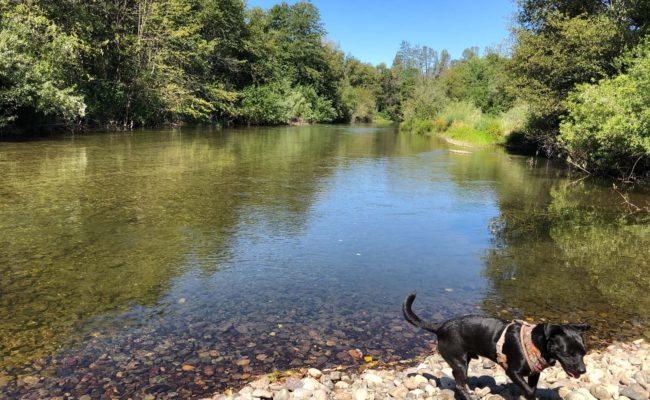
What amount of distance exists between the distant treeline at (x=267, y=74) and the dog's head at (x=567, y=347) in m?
13.7

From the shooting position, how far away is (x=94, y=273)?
306 inches

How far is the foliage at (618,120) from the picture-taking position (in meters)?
15.1

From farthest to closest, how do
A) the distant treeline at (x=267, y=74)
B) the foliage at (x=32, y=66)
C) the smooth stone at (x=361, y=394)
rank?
the foliage at (x=32, y=66) < the distant treeline at (x=267, y=74) < the smooth stone at (x=361, y=394)

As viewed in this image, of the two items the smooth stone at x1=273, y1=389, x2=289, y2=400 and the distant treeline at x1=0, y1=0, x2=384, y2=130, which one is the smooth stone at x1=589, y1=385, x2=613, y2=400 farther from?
the distant treeline at x1=0, y1=0, x2=384, y2=130

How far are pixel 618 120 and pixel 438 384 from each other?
1417 cm

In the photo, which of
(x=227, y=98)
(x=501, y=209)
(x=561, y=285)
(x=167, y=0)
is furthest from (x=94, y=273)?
(x=227, y=98)

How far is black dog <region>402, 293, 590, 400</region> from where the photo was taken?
3750mm

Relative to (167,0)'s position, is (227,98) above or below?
below

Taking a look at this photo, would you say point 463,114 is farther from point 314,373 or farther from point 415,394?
point 415,394

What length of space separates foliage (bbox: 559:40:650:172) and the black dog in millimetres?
13598

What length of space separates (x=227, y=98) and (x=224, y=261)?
136ft

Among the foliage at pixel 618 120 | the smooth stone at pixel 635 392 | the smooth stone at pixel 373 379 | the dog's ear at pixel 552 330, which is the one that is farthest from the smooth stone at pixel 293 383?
the foliage at pixel 618 120

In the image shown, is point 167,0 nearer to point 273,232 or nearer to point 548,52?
point 548,52

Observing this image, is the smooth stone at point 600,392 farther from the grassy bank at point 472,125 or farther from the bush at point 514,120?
the bush at point 514,120
